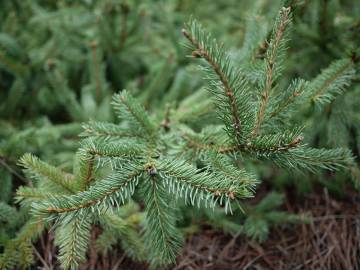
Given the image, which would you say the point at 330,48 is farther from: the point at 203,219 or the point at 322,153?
the point at 203,219

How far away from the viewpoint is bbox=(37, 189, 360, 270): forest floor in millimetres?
1778

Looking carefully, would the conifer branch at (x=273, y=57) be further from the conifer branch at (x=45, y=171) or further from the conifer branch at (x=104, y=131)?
the conifer branch at (x=45, y=171)

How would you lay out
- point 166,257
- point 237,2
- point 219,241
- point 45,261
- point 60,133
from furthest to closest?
point 237,2
point 60,133
point 219,241
point 45,261
point 166,257

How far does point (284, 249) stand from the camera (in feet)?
6.23

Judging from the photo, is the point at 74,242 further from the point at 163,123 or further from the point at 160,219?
the point at 163,123

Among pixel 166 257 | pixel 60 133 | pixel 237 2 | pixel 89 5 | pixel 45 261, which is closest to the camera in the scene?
pixel 166 257

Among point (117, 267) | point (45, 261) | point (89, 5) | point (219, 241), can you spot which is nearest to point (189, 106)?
point (219, 241)

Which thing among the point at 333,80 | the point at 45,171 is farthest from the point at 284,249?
the point at 45,171

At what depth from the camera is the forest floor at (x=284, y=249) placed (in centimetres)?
178

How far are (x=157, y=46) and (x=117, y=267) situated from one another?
5.37 feet

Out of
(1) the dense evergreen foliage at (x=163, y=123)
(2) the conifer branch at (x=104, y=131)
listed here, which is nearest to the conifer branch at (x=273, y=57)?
(1) the dense evergreen foliage at (x=163, y=123)

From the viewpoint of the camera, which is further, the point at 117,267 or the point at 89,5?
the point at 89,5

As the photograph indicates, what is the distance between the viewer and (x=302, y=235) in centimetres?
196

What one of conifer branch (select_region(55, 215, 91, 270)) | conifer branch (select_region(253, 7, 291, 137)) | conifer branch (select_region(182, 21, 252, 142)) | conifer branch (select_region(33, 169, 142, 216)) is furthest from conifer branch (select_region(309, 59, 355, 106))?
conifer branch (select_region(55, 215, 91, 270))
